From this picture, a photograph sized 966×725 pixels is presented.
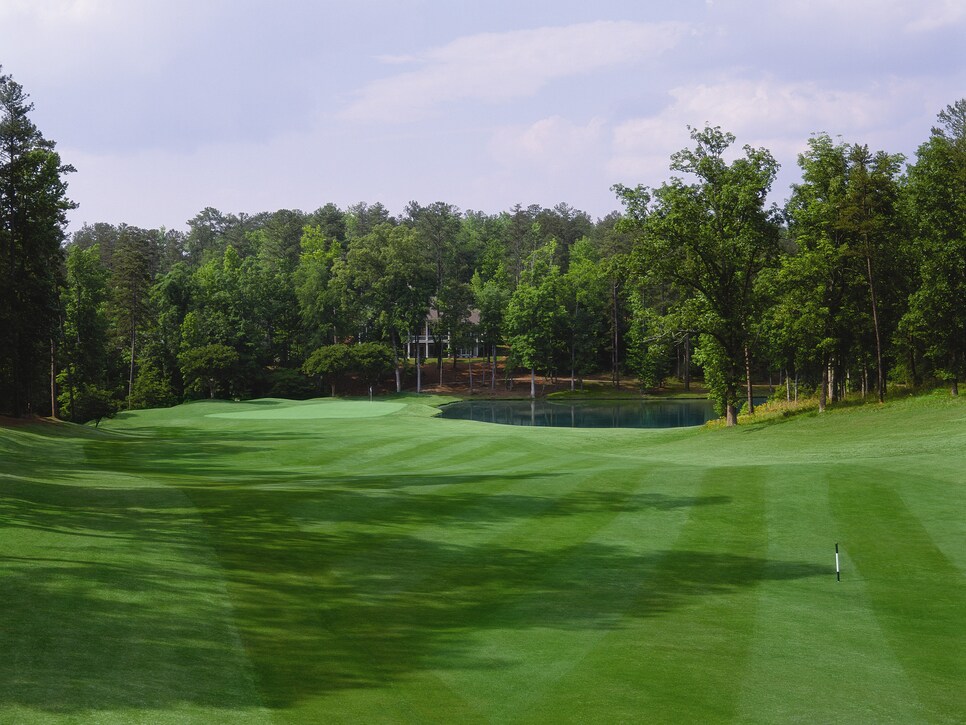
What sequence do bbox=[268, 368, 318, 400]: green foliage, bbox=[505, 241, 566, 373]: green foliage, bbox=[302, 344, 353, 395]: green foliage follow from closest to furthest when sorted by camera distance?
bbox=[268, 368, 318, 400]: green foliage, bbox=[302, 344, 353, 395]: green foliage, bbox=[505, 241, 566, 373]: green foliage

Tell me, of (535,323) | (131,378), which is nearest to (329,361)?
(131,378)

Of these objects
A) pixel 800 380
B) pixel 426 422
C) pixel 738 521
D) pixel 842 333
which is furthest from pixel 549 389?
pixel 738 521

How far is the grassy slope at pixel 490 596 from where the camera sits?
34.2 ft

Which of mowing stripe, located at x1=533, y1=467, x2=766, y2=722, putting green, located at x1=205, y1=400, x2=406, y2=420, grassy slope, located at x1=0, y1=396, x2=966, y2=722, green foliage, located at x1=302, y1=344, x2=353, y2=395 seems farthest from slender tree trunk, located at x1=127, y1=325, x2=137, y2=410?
mowing stripe, located at x1=533, y1=467, x2=766, y2=722

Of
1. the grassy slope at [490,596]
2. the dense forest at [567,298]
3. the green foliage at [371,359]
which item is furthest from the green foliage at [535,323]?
the grassy slope at [490,596]

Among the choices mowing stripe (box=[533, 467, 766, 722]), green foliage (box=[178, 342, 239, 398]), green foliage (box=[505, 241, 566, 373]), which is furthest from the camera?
green foliage (box=[505, 241, 566, 373])

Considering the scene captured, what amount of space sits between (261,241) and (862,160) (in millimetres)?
125391

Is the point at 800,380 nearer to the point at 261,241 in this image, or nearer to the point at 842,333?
the point at 842,333

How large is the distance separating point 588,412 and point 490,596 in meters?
77.5

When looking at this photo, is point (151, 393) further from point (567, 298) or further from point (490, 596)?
point (490, 596)

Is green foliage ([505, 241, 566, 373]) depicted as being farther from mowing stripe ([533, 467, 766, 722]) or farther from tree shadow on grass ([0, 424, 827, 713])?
mowing stripe ([533, 467, 766, 722])

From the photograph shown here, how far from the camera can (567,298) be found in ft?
399

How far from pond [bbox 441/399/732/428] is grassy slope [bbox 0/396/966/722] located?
5099 cm

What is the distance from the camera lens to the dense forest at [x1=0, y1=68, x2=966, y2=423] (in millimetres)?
50094
